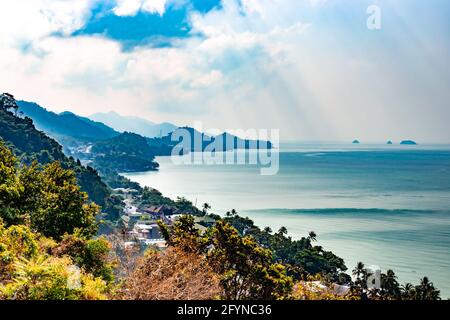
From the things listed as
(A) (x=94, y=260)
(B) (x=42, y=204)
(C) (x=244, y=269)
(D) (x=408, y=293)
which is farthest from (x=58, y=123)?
(A) (x=94, y=260)

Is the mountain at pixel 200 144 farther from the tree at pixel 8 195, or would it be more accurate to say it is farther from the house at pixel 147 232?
the tree at pixel 8 195

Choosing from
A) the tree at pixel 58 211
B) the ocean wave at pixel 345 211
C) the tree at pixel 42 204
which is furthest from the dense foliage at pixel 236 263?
the ocean wave at pixel 345 211

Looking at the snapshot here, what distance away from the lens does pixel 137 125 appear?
165375 millimetres

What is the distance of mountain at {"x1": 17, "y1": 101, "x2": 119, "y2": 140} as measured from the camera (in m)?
111

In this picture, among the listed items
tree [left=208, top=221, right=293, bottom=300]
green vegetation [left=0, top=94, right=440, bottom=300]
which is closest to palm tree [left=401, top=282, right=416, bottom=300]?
green vegetation [left=0, top=94, right=440, bottom=300]

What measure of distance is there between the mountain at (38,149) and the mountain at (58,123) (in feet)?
226

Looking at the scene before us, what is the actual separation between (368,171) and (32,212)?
2465 inches

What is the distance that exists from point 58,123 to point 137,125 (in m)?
52.3

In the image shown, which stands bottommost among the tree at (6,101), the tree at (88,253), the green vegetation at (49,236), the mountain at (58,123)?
the tree at (88,253)

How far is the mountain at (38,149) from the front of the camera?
121ft

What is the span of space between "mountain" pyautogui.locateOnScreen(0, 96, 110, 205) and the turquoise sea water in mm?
10179

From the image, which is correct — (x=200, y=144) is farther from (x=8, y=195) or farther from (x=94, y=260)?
(x=94, y=260)

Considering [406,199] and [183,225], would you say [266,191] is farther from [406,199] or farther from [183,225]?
[183,225]

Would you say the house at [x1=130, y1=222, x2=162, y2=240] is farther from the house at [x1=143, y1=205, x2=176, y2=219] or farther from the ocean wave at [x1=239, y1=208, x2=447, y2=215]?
the ocean wave at [x1=239, y1=208, x2=447, y2=215]
